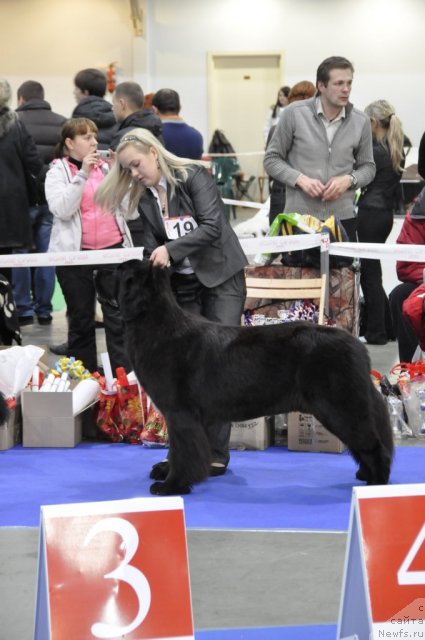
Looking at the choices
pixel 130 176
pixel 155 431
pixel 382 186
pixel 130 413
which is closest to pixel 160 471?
pixel 155 431

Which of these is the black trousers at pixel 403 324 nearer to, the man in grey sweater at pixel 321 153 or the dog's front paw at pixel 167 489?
the man in grey sweater at pixel 321 153

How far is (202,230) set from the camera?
13.0 ft

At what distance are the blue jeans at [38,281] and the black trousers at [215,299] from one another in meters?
3.68

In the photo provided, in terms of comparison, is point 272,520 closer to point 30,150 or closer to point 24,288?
point 30,150

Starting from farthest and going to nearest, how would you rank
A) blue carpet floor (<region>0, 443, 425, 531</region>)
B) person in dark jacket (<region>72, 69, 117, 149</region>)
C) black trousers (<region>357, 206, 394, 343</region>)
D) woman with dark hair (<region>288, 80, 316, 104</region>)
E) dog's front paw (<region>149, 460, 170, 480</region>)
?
1. black trousers (<region>357, 206, 394, 343</region>)
2. woman with dark hair (<region>288, 80, 316, 104</region>)
3. person in dark jacket (<region>72, 69, 117, 149</region>)
4. dog's front paw (<region>149, 460, 170, 480</region>)
5. blue carpet floor (<region>0, 443, 425, 531</region>)

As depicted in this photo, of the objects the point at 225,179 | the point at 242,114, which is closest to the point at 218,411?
the point at 225,179

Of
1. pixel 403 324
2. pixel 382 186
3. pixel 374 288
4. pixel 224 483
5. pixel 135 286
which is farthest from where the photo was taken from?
pixel 382 186

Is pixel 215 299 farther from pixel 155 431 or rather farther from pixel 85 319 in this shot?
pixel 85 319

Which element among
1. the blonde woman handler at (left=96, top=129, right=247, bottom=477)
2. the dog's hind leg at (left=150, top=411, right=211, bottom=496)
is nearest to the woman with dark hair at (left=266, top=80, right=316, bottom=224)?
the blonde woman handler at (left=96, top=129, right=247, bottom=477)

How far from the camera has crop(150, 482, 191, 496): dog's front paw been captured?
12.6 feet

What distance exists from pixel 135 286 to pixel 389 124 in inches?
164

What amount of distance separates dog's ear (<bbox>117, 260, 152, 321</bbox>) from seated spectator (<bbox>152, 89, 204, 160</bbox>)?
3.14m

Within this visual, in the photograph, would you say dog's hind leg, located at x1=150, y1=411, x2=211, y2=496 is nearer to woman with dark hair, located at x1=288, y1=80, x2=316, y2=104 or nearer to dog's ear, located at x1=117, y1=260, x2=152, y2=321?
dog's ear, located at x1=117, y1=260, x2=152, y2=321

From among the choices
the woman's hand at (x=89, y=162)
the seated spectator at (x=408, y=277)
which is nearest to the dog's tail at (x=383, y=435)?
the seated spectator at (x=408, y=277)
